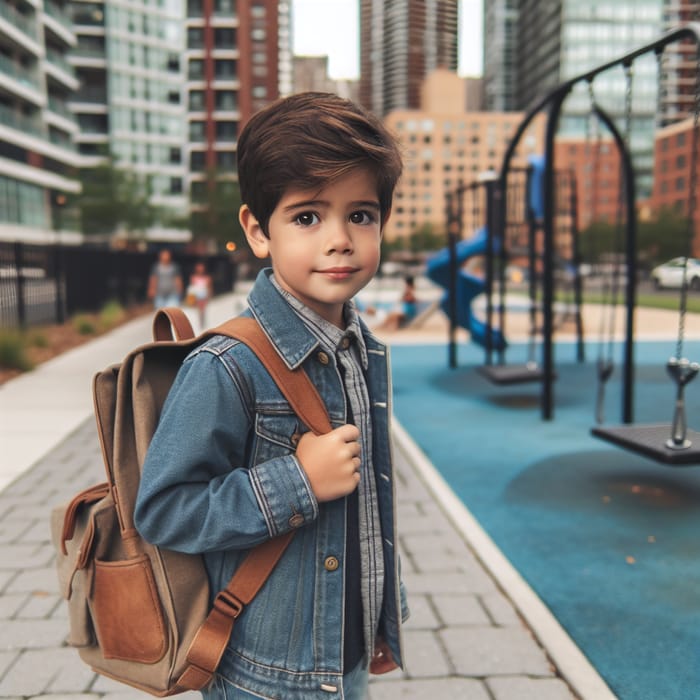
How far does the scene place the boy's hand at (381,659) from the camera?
168 centimetres

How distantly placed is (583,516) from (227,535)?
3384 mm

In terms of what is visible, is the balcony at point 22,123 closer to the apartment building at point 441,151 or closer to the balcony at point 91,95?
the balcony at point 91,95

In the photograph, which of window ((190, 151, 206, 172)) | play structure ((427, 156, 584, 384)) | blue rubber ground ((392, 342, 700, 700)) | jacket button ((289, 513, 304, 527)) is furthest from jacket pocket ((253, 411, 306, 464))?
window ((190, 151, 206, 172))

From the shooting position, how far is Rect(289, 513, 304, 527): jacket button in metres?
1.33

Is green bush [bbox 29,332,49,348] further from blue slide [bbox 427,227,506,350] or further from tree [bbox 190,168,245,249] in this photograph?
tree [bbox 190,168,245,249]

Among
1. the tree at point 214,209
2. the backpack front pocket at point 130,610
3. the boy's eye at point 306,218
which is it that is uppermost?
the tree at point 214,209

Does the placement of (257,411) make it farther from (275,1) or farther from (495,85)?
(495,85)

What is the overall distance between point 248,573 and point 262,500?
17cm

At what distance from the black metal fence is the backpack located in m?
10.5

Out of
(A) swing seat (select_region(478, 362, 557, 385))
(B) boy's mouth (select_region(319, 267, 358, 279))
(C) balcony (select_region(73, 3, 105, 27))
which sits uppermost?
(C) balcony (select_region(73, 3, 105, 27))

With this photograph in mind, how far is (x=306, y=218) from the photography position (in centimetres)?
141

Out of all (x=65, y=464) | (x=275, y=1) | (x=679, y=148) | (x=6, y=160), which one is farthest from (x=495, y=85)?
(x=65, y=464)

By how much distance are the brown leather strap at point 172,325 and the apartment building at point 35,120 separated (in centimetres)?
4882

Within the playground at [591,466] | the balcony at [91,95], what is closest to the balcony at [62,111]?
the balcony at [91,95]
